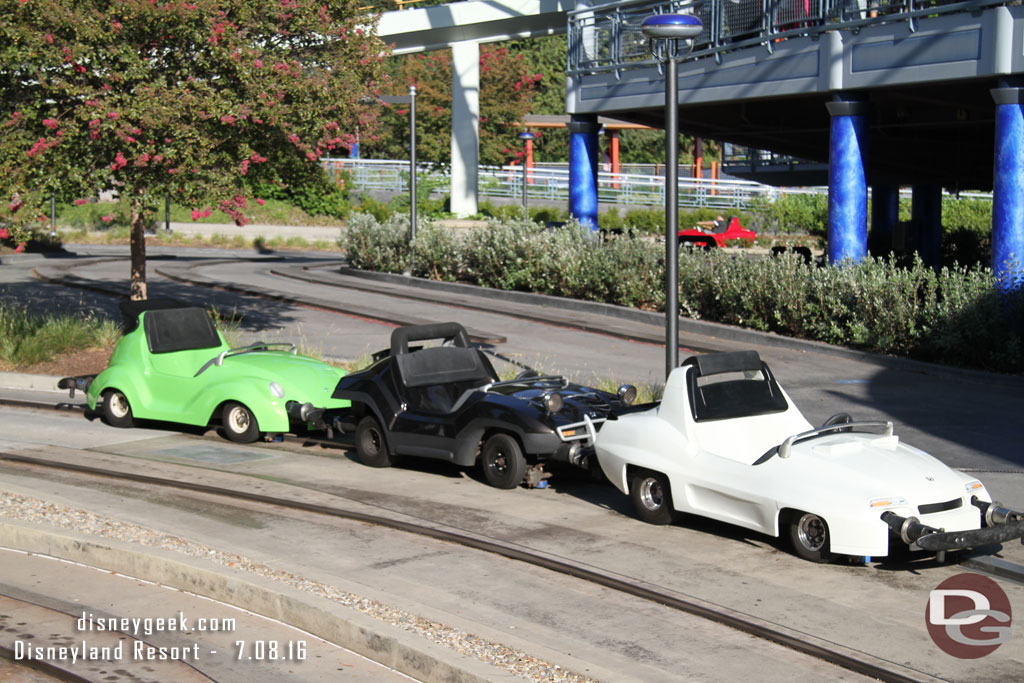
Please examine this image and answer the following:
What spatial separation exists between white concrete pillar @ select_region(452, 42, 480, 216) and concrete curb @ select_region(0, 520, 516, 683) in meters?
36.9

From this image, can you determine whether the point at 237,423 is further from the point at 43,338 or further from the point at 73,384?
the point at 43,338

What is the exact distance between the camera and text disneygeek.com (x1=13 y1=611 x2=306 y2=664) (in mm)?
6527

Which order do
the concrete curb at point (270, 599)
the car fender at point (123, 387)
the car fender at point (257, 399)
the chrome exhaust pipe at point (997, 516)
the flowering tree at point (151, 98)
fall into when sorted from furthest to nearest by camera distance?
1. the flowering tree at point (151, 98)
2. the car fender at point (123, 387)
3. the car fender at point (257, 399)
4. the chrome exhaust pipe at point (997, 516)
5. the concrete curb at point (270, 599)

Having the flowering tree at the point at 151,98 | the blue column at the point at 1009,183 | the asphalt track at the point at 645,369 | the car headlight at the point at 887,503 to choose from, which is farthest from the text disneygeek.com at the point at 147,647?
the blue column at the point at 1009,183

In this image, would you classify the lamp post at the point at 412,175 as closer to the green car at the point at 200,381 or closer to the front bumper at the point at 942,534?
the green car at the point at 200,381

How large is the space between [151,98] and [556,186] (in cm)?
3986

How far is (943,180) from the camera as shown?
1436 inches

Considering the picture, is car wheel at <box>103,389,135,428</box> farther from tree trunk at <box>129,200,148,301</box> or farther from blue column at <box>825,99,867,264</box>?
blue column at <box>825,99,867,264</box>

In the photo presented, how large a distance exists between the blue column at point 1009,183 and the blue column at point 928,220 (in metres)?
15.8

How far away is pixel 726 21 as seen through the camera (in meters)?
23.1

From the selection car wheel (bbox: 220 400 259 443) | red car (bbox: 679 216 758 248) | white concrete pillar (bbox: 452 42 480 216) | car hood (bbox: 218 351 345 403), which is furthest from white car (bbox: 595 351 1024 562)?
white concrete pillar (bbox: 452 42 480 216)

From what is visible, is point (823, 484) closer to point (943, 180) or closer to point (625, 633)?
point (625, 633)

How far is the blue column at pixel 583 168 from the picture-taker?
1110 inches

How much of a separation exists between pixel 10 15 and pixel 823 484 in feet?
40.4
